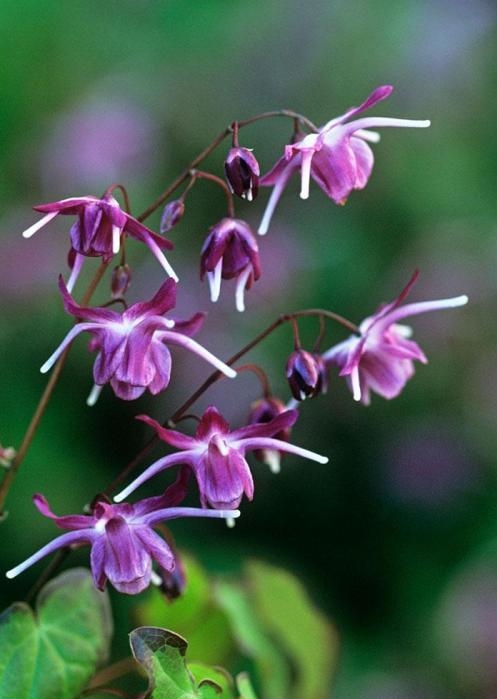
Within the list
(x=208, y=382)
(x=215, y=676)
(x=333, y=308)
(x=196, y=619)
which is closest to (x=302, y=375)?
(x=208, y=382)

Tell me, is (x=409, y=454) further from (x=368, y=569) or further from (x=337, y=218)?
(x=337, y=218)

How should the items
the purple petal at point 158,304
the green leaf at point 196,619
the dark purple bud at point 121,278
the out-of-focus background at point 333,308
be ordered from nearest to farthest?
the purple petal at point 158,304 < the dark purple bud at point 121,278 < the green leaf at point 196,619 < the out-of-focus background at point 333,308

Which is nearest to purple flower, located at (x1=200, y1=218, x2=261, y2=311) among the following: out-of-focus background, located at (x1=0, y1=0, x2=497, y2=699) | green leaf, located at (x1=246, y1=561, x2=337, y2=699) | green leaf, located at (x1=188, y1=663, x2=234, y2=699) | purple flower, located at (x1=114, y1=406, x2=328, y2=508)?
purple flower, located at (x1=114, y1=406, x2=328, y2=508)

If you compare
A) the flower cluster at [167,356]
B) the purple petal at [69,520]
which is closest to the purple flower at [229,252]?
the flower cluster at [167,356]

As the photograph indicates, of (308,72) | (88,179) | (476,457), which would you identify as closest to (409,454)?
(476,457)

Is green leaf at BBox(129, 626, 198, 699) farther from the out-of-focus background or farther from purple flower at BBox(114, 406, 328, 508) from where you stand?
the out-of-focus background

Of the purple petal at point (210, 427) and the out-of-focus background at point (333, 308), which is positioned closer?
the purple petal at point (210, 427)

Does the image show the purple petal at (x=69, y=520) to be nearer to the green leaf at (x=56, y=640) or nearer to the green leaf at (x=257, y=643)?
the green leaf at (x=56, y=640)
